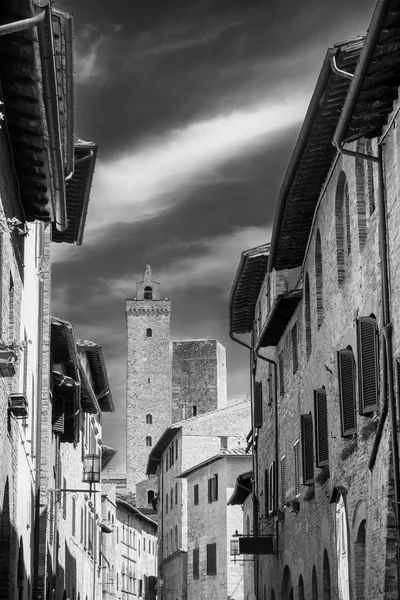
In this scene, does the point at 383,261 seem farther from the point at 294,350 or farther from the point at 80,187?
the point at 294,350

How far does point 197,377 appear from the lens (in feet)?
368

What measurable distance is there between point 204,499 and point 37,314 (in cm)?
3529

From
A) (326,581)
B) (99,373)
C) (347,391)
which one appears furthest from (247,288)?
(347,391)

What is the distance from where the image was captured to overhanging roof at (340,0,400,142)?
37.5ft

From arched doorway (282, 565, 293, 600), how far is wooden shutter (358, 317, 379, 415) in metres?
10.4

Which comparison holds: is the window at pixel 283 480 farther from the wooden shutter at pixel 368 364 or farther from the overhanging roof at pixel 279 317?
the wooden shutter at pixel 368 364

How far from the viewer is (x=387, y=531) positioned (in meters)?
13.5

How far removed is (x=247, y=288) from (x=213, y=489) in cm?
2549

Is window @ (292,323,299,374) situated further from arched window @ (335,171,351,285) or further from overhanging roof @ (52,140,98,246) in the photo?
arched window @ (335,171,351,285)

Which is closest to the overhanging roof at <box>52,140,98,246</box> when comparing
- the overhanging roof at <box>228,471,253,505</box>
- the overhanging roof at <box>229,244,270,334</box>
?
the overhanging roof at <box>229,244,270,334</box>

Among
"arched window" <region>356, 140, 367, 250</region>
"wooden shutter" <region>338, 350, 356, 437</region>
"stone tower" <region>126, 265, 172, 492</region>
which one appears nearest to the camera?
"arched window" <region>356, 140, 367, 250</region>

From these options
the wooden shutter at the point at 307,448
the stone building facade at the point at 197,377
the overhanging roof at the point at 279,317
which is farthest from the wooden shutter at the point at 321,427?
the stone building facade at the point at 197,377

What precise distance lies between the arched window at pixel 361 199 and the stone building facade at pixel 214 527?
3580 centimetres

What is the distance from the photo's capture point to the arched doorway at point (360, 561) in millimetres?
16141
